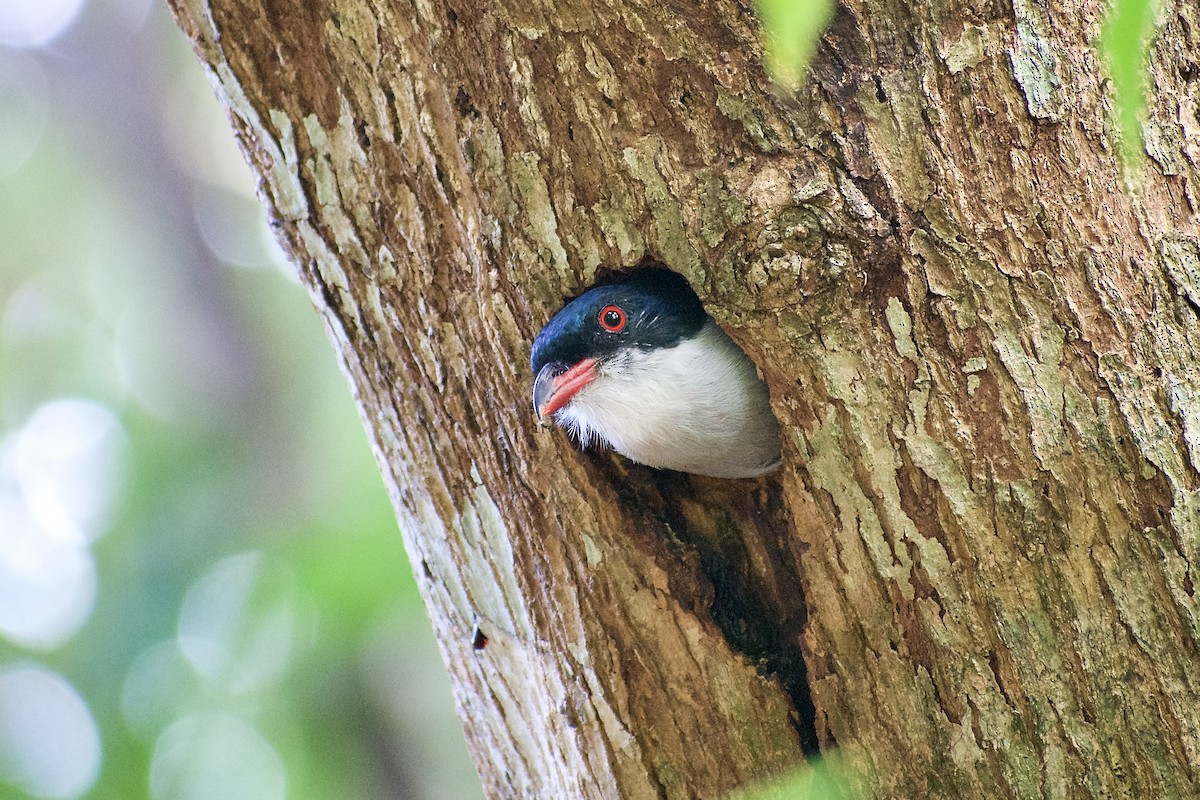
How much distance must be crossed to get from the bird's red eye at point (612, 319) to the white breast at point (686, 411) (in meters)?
0.17

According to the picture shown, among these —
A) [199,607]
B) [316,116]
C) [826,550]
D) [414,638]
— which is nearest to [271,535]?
[199,607]

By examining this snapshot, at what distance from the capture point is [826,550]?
246 centimetres

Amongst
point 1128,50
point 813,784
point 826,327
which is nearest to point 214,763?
point 813,784

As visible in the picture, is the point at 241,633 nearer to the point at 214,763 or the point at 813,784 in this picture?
the point at 214,763

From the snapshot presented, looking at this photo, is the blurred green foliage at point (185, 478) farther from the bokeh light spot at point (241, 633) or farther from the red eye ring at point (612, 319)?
the red eye ring at point (612, 319)

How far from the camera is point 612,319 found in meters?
3.03

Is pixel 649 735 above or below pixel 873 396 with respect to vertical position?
below

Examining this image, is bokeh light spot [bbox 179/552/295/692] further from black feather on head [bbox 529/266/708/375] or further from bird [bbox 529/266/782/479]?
black feather on head [bbox 529/266/708/375]

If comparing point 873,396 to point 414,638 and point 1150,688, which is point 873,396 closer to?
point 1150,688

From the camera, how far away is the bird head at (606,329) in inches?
109

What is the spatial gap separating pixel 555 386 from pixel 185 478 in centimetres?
558

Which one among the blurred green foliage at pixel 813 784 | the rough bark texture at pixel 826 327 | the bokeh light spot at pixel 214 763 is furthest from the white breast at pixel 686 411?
the bokeh light spot at pixel 214 763

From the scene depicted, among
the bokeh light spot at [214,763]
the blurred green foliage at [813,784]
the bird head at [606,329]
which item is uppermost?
the bird head at [606,329]

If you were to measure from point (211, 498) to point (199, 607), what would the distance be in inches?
50.6
